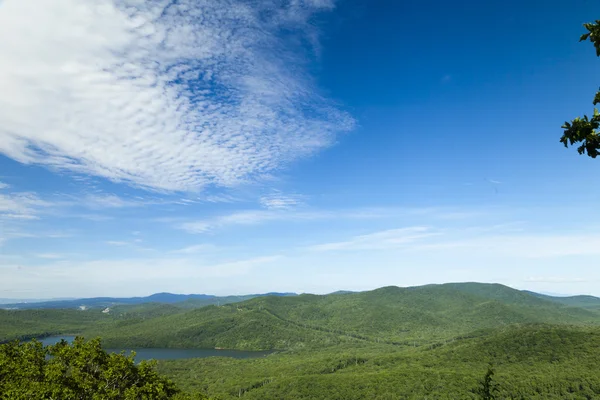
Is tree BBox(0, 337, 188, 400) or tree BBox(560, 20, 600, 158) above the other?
tree BBox(560, 20, 600, 158)

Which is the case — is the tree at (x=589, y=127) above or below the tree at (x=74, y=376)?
above

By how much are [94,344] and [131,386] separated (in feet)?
21.0

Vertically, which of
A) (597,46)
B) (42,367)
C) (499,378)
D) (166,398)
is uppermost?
(597,46)

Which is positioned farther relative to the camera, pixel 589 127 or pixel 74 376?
pixel 74 376

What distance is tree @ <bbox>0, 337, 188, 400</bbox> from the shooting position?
27.9 meters

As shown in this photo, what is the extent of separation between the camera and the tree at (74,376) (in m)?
27.9

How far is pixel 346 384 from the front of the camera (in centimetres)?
17112

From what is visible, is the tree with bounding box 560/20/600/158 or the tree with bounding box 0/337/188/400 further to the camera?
the tree with bounding box 0/337/188/400

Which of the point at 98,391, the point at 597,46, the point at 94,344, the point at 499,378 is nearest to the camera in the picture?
the point at 597,46

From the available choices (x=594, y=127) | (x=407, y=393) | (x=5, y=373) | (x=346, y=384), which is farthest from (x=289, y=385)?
(x=594, y=127)

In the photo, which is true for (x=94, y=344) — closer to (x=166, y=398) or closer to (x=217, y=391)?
(x=166, y=398)

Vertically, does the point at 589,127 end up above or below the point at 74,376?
above

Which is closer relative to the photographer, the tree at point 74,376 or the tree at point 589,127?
the tree at point 589,127

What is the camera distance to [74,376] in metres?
32.1
